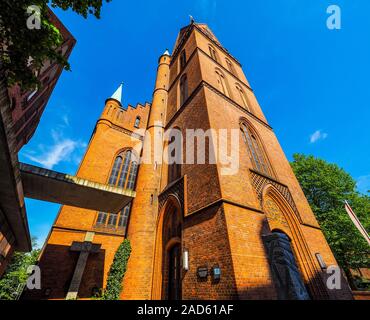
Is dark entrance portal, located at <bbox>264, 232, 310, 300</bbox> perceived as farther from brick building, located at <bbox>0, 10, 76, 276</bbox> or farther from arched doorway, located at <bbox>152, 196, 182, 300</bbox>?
brick building, located at <bbox>0, 10, 76, 276</bbox>

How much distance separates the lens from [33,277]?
849 cm

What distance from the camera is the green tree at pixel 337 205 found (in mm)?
14336

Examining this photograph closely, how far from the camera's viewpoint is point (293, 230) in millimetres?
8289

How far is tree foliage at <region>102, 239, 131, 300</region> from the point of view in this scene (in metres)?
8.41

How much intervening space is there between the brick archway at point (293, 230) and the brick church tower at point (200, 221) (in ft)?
0.13

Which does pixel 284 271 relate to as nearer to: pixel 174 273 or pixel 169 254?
pixel 174 273

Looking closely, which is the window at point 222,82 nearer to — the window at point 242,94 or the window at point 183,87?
the window at point 242,94

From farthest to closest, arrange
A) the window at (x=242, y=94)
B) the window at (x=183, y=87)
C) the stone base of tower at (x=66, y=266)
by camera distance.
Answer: the window at (x=242, y=94), the window at (x=183, y=87), the stone base of tower at (x=66, y=266)

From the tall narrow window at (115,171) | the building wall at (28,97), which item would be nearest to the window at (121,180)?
the tall narrow window at (115,171)

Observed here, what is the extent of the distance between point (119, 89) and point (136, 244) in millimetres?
16164

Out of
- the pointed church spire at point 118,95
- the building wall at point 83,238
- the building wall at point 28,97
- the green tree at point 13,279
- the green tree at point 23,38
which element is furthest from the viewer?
the green tree at point 13,279

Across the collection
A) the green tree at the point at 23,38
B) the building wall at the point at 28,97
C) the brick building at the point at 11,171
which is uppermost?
the building wall at the point at 28,97
